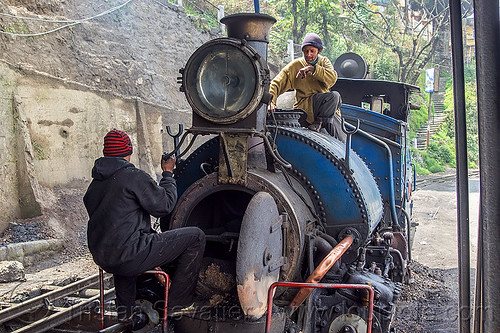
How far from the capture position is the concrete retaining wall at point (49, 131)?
960 centimetres

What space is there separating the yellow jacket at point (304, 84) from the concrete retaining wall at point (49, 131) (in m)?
6.19

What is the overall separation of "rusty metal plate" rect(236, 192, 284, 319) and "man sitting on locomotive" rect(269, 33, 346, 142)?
168 cm

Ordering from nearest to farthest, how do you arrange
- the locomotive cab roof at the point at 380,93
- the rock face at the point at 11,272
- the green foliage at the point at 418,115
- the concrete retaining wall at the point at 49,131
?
the rock face at the point at 11,272 → the locomotive cab roof at the point at 380,93 → the concrete retaining wall at the point at 49,131 → the green foliage at the point at 418,115

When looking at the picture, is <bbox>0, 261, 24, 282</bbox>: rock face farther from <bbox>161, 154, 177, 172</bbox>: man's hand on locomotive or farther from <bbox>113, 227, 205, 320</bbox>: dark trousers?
<bbox>161, 154, 177, 172</bbox>: man's hand on locomotive

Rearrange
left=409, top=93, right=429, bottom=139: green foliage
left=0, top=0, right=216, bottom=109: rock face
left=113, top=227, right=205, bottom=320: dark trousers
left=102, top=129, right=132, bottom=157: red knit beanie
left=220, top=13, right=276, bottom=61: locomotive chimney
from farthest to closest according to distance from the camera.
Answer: left=409, top=93, right=429, bottom=139: green foliage, left=0, top=0, right=216, bottom=109: rock face, left=220, top=13, right=276, bottom=61: locomotive chimney, left=102, top=129, right=132, bottom=157: red knit beanie, left=113, top=227, right=205, bottom=320: dark trousers

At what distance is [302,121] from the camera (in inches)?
203

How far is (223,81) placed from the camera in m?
3.44

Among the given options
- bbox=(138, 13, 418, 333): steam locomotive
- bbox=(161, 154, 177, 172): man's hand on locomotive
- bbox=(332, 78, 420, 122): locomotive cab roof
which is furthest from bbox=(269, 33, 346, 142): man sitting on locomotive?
bbox=(332, 78, 420, 122): locomotive cab roof

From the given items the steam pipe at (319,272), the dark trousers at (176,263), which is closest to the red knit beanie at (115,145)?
the dark trousers at (176,263)

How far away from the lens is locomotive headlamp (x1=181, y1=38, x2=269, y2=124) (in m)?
3.35

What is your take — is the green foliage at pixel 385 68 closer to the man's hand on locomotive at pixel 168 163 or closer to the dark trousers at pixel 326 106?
the dark trousers at pixel 326 106

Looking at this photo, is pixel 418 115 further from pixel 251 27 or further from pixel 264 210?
pixel 264 210

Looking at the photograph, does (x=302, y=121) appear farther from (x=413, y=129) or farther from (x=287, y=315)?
(x=413, y=129)

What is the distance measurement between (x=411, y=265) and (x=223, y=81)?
19.2 feet
